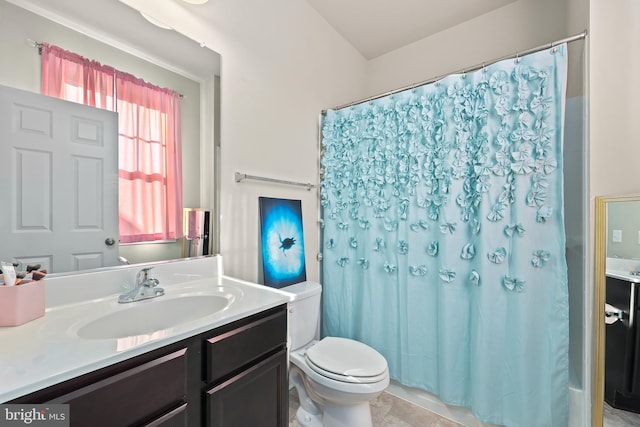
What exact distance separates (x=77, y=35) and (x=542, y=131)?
204 cm

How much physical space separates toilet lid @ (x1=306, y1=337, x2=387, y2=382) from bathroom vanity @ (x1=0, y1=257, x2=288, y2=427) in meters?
0.28

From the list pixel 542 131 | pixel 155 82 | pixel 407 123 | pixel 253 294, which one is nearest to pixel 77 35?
pixel 155 82

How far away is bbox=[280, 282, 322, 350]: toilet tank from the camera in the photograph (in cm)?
158

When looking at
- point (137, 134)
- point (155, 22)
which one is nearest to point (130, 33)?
point (155, 22)

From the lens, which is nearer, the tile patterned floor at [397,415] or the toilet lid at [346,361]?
the toilet lid at [346,361]

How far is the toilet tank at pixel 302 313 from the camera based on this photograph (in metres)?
1.58

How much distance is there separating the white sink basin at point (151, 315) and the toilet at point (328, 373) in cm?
37

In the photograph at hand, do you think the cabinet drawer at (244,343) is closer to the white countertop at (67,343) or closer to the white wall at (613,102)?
the white countertop at (67,343)

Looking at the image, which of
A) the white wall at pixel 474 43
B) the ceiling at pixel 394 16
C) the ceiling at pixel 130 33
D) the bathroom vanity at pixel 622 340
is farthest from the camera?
the ceiling at pixel 394 16

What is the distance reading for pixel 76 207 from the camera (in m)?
1.02

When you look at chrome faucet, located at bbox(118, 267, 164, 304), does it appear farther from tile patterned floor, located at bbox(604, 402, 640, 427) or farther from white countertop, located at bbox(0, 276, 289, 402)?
tile patterned floor, located at bbox(604, 402, 640, 427)

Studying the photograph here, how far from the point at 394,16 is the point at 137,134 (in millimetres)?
2085

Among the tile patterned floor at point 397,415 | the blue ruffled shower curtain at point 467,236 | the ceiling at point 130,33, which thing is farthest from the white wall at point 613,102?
the ceiling at point 130,33

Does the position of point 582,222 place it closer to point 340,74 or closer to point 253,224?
point 253,224
